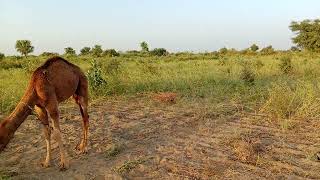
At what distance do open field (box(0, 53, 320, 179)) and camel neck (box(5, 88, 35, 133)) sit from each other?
618 mm

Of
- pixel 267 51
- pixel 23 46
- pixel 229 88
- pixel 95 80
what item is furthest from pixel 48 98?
pixel 23 46

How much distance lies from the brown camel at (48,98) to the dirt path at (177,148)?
40cm

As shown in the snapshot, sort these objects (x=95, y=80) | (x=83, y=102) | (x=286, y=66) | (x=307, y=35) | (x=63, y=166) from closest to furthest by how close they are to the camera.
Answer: (x=63, y=166) → (x=83, y=102) → (x=95, y=80) → (x=286, y=66) → (x=307, y=35)

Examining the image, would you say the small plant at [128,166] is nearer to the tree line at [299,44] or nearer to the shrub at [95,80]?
the shrub at [95,80]

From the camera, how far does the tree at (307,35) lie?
35369 millimetres

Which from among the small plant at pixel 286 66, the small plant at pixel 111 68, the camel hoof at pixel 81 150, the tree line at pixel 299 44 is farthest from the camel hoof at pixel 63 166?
the tree line at pixel 299 44

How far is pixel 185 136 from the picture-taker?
6801mm

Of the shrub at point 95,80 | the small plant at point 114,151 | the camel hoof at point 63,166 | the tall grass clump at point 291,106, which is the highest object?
the shrub at point 95,80

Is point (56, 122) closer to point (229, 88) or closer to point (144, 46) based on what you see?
point (229, 88)

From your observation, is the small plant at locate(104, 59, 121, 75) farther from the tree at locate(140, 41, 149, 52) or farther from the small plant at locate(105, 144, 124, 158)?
the tree at locate(140, 41, 149, 52)

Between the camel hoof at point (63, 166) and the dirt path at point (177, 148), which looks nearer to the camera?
the dirt path at point (177, 148)

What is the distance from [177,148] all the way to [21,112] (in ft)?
7.22

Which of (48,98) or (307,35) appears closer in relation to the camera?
(48,98)

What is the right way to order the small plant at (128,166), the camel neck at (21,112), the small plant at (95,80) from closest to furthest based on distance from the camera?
the camel neck at (21,112), the small plant at (128,166), the small plant at (95,80)
